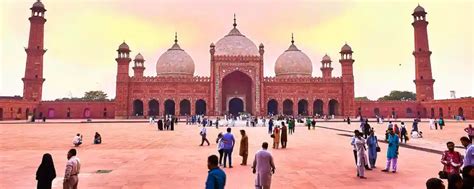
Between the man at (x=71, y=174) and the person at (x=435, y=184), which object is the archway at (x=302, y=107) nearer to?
the man at (x=71, y=174)

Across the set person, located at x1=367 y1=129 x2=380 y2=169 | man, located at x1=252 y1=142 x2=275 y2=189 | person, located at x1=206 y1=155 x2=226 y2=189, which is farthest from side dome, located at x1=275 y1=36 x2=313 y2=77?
person, located at x1=206 y1=155 x2=226 y2=189

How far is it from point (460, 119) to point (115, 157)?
34365 mm

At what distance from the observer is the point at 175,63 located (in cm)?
4472

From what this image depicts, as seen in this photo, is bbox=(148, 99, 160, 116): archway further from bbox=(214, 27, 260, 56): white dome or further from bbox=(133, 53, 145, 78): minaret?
bbox=(214, 27, 260, 56): white dome

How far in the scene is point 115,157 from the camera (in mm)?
9062

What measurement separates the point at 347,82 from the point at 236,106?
42.1 feet

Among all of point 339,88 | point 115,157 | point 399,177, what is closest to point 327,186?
point 399,177

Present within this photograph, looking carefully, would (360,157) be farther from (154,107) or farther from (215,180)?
(154,107)

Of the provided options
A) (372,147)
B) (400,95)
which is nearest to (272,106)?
(400,95)

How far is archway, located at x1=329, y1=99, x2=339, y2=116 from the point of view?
A: 136ft

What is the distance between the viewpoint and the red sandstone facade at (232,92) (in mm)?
38625

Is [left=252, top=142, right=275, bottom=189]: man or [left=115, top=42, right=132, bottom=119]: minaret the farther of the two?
[left=115, top=42, right=132, bottom=119]: minaret

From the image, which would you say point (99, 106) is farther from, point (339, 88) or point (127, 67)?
point (339, 88)

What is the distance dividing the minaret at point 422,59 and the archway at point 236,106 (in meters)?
20.0
